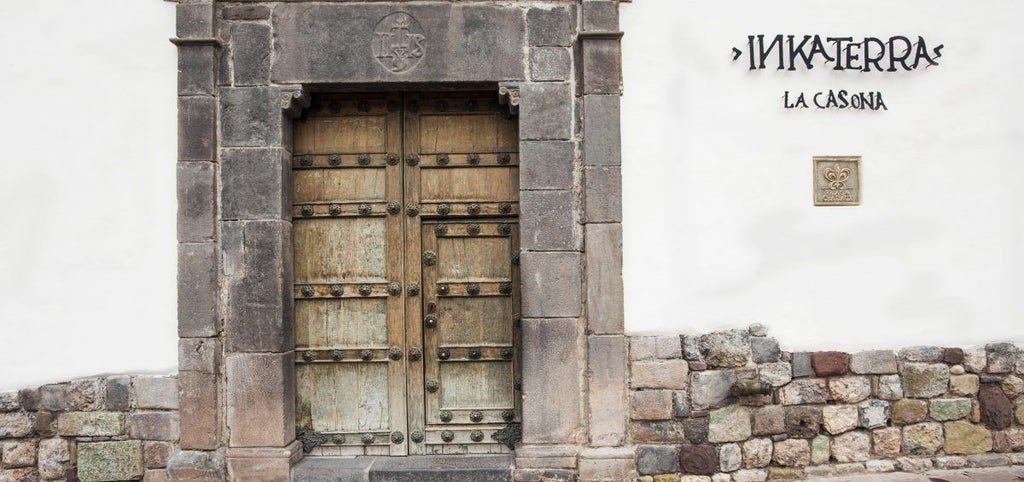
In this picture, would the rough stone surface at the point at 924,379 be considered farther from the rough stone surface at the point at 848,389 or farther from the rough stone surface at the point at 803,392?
the rough stone surface at the point at 803,392

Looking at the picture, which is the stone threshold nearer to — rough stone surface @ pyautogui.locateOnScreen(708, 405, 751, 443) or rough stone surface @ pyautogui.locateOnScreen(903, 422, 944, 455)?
rough stone surface @ pyautogui.locateOnScreen(708, 405, 751, 443)

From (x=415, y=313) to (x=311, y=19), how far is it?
1.68 metres

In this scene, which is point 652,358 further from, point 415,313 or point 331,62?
point 331,62

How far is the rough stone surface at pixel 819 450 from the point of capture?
3805 millimetres

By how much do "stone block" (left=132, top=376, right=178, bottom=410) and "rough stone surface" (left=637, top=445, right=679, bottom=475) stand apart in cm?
247

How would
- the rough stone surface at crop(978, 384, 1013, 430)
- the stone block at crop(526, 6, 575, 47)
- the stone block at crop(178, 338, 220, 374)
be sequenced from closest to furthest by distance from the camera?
the stone block at crop(178, 338, 220, 374), the stone block at crop(526, 6, 575, 47), the rough stone surface at crop(978, 384, 1013, 430)

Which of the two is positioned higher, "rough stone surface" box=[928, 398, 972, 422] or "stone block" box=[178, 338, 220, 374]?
"stone block" box=[178, 338, 220, 374]

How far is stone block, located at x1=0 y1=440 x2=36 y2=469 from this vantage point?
3707 mm

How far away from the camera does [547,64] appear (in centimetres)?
376

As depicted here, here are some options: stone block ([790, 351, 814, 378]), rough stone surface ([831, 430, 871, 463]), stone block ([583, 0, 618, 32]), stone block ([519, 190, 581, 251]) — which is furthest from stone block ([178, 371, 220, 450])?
rough stone surface ([831, 430, 871, 463])

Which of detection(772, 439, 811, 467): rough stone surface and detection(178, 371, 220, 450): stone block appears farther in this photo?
detection(772, 439, 811, 467): rough stone surface

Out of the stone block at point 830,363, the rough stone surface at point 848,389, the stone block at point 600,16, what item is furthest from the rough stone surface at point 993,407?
the stone block at point 600,16

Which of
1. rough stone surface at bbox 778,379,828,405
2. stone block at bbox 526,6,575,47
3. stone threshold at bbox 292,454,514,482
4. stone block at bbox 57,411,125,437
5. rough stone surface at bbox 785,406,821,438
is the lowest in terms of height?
stone threshold at bbox 292,454,514,482

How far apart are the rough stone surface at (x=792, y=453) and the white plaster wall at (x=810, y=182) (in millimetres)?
520
